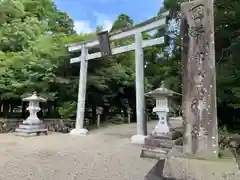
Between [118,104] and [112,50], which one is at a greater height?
[112,50]

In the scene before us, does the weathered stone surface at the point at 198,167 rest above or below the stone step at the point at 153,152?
above

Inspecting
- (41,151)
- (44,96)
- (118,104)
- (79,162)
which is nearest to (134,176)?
(79,162)

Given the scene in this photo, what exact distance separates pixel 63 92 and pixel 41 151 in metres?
5.55

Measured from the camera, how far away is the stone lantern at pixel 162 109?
222 inches

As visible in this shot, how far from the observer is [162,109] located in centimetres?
593

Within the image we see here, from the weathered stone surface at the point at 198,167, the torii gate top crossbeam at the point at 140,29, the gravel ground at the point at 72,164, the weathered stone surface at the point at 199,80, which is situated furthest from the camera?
the torii gate top crossbeam at the point at 140,29

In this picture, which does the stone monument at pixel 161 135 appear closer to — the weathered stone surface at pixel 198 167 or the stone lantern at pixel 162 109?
the stone lantern at pixel 162 109

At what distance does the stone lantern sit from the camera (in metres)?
5.63

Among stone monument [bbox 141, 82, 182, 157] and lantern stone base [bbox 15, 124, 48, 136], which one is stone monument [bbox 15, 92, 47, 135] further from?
stone monument [bbox 141, 82, 182, 157]

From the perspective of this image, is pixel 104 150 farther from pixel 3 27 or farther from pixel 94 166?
pixel 3 27

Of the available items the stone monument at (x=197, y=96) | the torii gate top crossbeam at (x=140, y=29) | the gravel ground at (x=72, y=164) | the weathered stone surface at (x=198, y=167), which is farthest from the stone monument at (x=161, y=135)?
the weathered stone surface at (x=198, y=167)

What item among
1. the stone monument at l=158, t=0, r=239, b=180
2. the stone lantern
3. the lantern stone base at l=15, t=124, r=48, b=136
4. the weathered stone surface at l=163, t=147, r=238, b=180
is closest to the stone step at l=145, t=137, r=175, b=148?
the stone lantern

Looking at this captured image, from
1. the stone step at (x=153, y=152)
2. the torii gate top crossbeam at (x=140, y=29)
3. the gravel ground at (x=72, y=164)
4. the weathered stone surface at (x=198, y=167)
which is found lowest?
the gravel ground at (x=72, y=164)

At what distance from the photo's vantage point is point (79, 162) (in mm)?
4727
